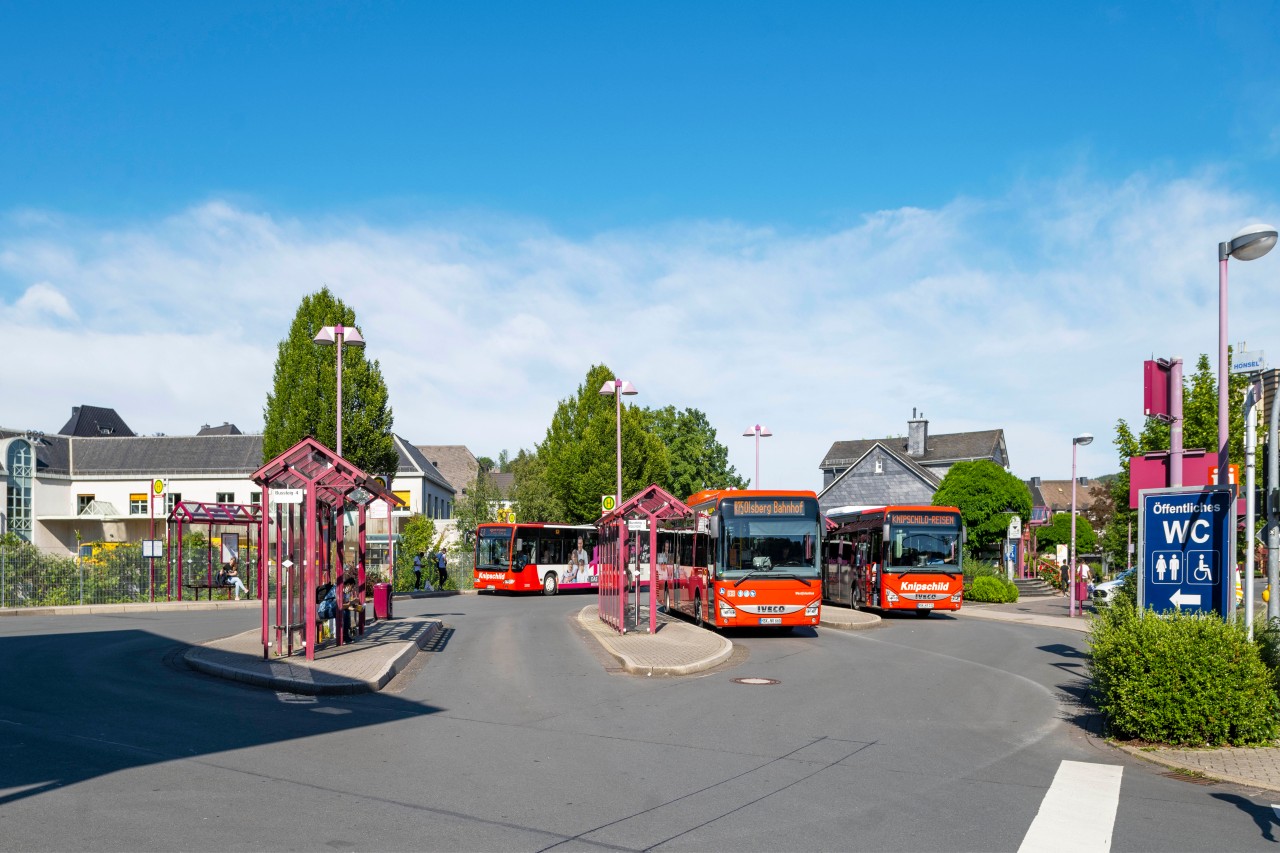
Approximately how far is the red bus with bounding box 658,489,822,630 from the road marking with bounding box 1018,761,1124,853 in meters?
12.7

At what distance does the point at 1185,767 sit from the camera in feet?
31.2

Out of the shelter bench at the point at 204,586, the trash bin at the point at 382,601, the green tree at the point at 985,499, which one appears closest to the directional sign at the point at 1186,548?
the trash bin at the point at 382,601

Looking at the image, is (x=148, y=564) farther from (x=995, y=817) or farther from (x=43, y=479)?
(x=43, y=479)

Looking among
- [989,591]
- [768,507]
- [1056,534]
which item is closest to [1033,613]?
[989,591]

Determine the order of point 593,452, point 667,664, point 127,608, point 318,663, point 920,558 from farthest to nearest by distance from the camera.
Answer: point 593,452
point 127,608
point 920,558
point 667,664
point 318,663

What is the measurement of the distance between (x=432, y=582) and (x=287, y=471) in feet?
104

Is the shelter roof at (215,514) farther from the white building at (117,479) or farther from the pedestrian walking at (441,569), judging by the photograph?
the white building at (117,479)

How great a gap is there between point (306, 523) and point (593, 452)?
37.8 meters

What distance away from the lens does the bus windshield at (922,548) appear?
98.2 ft

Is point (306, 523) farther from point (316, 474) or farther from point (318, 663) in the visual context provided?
point (318, 663)

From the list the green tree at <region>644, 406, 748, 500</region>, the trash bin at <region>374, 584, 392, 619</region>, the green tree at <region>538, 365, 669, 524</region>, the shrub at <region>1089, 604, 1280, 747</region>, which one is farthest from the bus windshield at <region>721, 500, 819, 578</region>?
the green tree at <region>644, 406, 748, 500</region>

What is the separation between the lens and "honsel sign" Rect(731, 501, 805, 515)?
22.8 m

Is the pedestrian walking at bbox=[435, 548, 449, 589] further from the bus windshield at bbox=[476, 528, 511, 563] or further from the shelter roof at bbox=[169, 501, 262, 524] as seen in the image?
the shelter roof at bbox=[169, 501, 262, 524]

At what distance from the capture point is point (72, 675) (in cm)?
1466
